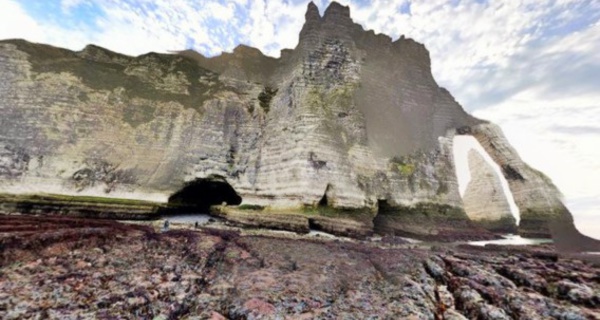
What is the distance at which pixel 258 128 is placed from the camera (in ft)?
60.0

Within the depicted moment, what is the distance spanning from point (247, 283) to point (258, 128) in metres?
13.1

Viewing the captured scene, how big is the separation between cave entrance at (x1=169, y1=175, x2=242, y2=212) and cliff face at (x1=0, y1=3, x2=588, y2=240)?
40cm

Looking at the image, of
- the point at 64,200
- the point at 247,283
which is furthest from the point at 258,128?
the point at 247,283

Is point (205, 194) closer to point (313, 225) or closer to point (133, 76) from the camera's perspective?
point (313, 225)

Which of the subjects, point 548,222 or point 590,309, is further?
point 548,222

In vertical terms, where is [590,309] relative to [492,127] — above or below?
below

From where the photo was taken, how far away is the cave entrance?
16.3m

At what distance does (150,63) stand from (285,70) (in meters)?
7.68

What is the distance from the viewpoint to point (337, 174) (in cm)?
1536

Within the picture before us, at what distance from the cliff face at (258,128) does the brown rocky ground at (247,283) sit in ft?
22.0

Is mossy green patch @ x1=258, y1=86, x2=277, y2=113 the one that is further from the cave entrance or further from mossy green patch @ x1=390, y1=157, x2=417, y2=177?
mossy green patch @ x1=390, y1=157, x2=417, y2=177

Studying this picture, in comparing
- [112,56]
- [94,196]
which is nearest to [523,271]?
[94,196]

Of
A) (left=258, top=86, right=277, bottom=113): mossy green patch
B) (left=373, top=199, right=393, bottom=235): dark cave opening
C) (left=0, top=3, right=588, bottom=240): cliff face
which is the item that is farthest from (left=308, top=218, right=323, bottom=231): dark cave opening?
(left=258, top=86, right=277, bottom=113): mossy green patch

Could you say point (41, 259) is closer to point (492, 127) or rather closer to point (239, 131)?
point (239, 131)
